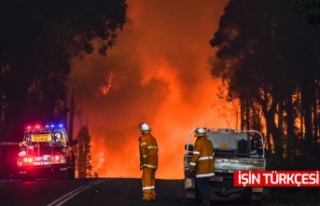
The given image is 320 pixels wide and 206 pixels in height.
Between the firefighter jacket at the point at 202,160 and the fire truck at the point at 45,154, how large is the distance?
1454 cm

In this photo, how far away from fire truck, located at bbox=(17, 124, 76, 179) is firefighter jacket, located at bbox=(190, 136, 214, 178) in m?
14.5

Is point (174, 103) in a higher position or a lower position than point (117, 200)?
higher

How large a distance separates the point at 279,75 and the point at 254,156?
3802cm

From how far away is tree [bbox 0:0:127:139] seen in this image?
134ft

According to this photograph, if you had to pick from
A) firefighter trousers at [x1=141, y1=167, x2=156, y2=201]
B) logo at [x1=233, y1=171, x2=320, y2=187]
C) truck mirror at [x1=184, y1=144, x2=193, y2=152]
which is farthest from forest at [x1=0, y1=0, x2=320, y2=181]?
logo at [x1=233, y1=171, x2=320, y2=187]

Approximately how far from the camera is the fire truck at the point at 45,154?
97.9 feet

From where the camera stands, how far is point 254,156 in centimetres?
1920

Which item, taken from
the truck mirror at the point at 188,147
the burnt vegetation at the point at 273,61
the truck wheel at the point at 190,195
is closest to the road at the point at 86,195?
the truck wheel at the point at 190,195

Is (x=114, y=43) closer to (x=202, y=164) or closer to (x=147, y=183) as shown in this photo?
(x=147, y=183)

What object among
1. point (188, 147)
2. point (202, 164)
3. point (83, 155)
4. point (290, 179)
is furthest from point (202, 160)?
point (83, 155)

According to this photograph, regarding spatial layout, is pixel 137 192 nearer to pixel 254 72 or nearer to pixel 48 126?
pixel 48 126

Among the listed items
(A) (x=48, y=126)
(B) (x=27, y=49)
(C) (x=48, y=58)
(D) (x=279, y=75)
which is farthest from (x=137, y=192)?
(D) (x=279, y=75)

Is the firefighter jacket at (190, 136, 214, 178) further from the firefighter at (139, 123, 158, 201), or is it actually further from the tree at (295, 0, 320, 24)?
the tree at (295, 0, 320, 24)

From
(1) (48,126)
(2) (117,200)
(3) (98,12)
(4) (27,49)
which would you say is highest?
→ (3) (98,12)
